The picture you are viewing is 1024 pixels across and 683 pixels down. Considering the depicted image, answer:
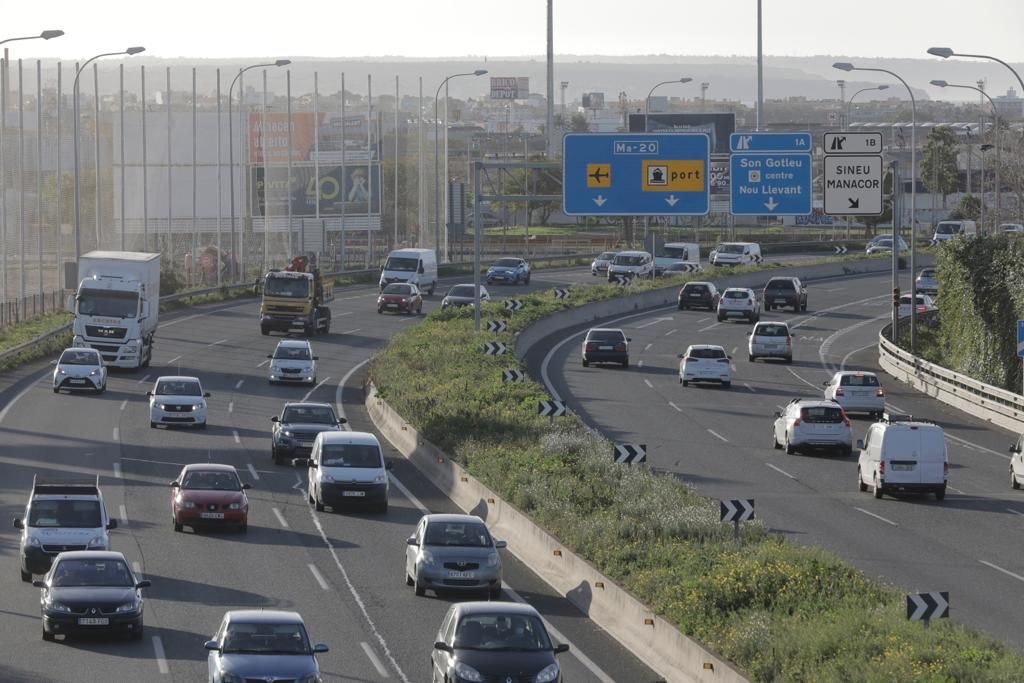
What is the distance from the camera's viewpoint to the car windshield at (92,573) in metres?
23.2

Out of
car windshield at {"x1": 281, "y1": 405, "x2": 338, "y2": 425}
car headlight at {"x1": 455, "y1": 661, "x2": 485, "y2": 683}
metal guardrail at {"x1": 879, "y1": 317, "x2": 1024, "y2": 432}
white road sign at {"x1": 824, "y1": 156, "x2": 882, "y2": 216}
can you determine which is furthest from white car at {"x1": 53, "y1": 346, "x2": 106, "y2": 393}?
car headlight at {"x1": 455, "y1": 661, "x2": 485, "y2": 683}

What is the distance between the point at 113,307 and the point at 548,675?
41.7 metres

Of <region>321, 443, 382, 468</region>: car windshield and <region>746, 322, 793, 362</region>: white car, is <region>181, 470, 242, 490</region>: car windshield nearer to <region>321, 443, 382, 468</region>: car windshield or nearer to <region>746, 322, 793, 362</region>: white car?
<region>321, 443, 382, 468</region>: car windshield

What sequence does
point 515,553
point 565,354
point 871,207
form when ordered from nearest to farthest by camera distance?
point 515,553 → point 871,207 → point 565,354

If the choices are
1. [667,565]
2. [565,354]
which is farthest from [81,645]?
[565,354]

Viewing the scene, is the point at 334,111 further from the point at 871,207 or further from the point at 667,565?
the point at 667,565

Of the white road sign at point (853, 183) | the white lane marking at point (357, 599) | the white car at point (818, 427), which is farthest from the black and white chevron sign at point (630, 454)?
the white road sign at point (853, 183)

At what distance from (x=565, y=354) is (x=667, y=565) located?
43701mm

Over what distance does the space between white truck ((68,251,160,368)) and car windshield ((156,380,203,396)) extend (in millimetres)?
10505

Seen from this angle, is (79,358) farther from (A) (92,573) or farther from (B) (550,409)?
(A) (92,573)

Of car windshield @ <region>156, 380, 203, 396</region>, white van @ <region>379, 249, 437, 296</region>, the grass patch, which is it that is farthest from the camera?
white van @ <region>379, 249, 437, 296</region>

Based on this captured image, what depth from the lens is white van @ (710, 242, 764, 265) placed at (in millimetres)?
101250

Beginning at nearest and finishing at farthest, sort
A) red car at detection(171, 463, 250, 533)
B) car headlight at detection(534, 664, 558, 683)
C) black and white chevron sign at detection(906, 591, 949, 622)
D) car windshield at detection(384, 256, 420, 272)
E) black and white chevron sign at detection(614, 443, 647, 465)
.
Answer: black and white chevron sign at detection(906, 591, 949, 622), car headlight at detection(534, 664, 558, 683), red car at detection(171, 463, 250, 533), black and white chevron sign at detection(614, 443, 647, 465), car windshield at detection(384, 256, 420, 272)

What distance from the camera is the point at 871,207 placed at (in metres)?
45.1
